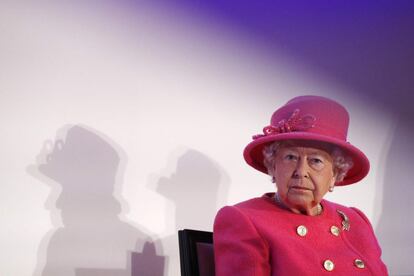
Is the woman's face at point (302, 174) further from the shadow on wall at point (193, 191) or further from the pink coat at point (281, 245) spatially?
the shadow on wall at point (193, 191)

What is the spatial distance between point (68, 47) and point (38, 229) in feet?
2.16

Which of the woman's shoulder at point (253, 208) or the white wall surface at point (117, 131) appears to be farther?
the white wall surface at point (117, 131)

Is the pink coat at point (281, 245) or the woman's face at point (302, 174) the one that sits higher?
the woman's face at point (302, 174)

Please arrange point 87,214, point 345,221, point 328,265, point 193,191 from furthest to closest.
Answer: point 193,191, point 87,214, point 345,221, point 328,265

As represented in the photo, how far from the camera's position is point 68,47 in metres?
1.88

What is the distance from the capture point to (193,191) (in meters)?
2.10

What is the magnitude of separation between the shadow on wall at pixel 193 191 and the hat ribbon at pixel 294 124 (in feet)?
2.15

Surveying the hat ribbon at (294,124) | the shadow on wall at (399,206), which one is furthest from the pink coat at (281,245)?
the shadow on wall at (399,206)

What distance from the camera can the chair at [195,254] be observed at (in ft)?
4.75

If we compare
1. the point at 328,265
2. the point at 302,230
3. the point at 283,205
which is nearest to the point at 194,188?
the point at 283,205

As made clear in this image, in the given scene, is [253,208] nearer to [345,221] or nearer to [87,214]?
[345,221]

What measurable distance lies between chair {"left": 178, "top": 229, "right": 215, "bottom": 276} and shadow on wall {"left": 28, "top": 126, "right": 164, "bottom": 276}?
0.45 m

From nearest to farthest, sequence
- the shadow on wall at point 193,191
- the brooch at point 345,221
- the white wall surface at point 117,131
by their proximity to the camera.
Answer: the brooch at point 345,221
the white wall surface at point 117,131
the shadow on wall at point 193,191

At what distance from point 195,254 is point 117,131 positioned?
653 millimetres
